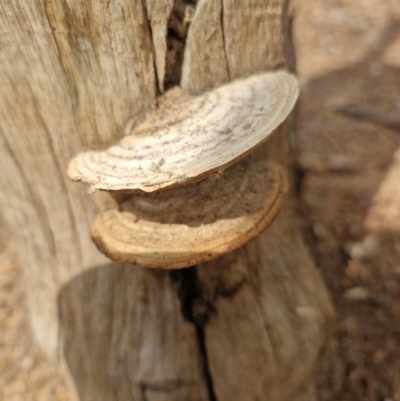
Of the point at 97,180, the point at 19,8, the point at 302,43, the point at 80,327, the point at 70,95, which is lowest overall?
the point at 80,327

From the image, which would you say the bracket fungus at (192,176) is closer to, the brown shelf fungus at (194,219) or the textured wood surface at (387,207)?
the brown shelf fungus at (194,219)

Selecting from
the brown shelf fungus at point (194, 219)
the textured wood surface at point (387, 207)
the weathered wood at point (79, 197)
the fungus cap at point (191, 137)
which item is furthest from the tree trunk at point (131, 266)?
the textured wood surface at point (387, 207)

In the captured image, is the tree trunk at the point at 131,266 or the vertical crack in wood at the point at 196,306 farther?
the vertical crack in wood at the point at 196,306

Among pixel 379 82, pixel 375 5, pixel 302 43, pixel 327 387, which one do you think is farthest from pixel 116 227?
pixel 375 5

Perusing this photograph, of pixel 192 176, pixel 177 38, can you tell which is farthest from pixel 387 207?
pixel 192 176

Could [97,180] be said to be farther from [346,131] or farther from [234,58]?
[346,131]

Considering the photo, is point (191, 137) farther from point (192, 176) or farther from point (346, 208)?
point (346, 208)

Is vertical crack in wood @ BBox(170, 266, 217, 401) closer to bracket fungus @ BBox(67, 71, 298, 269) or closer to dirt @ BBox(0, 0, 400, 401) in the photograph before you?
bracket fungus @ BBox(67, 71, 298, 269)
